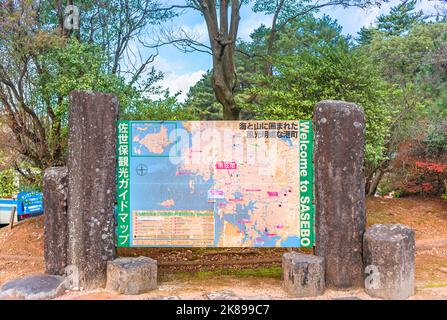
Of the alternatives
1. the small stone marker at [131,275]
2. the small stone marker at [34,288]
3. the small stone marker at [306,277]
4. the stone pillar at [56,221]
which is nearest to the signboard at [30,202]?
the stone pillar at [56,221]

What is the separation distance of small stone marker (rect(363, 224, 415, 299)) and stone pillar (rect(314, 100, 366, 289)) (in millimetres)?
201

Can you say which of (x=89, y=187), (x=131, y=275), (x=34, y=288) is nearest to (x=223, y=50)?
(x=89, y=187)

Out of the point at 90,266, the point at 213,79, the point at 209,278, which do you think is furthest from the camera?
the point at 213,79

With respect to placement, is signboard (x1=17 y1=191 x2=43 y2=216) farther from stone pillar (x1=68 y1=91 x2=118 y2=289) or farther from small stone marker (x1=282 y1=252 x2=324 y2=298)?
small stone marker (x1=282 y1=252 x2=324 y2=298)

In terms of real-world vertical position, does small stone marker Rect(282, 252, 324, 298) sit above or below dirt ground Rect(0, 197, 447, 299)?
above

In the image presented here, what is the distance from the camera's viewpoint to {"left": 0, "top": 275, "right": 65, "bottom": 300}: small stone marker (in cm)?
488

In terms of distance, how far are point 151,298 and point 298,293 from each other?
6.44ft

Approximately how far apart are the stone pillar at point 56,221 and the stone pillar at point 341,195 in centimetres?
364

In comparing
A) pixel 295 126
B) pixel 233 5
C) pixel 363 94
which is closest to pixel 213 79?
pixel 233 5

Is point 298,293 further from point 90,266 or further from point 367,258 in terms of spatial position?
point 90,266

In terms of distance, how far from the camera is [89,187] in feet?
17.6

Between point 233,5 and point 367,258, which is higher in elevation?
point 233,5

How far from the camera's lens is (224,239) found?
18.6 feet

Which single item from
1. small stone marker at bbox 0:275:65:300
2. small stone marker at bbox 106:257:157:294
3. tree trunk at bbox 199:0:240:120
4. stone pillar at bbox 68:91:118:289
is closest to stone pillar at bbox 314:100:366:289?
small stone marker at bbox 106:257:157:294
